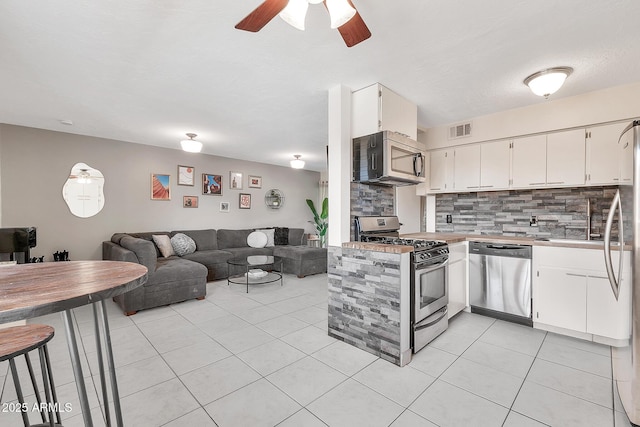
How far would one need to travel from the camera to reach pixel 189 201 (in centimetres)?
572

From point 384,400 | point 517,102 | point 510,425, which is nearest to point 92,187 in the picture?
point 384,400

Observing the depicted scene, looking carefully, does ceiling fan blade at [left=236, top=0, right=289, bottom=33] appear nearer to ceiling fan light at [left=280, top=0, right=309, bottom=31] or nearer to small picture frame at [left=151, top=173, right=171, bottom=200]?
ceiling fan light at [left=280, top=0, right=309, bottom=31]

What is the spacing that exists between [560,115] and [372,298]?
296 cm

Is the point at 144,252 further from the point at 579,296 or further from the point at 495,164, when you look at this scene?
the point at 579,296

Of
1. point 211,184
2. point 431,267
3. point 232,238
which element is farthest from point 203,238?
point 431,267

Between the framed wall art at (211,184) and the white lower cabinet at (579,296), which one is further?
the framed wall art at (211,184)

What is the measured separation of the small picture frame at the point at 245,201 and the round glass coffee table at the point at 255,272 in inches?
60.3

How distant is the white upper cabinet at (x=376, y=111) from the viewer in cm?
271

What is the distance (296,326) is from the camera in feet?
9.95

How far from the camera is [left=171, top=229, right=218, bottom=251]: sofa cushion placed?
5.51m

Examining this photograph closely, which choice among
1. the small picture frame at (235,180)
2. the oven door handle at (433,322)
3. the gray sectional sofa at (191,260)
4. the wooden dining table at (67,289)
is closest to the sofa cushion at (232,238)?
the gray sectional sofa at (191,260)

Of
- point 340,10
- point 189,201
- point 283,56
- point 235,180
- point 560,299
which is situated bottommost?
point 560,299

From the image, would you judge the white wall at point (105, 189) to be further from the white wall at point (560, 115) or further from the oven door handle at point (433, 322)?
the oven door handle at point (433, 322)

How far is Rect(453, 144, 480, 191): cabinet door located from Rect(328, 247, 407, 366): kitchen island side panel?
2089 millimetres
